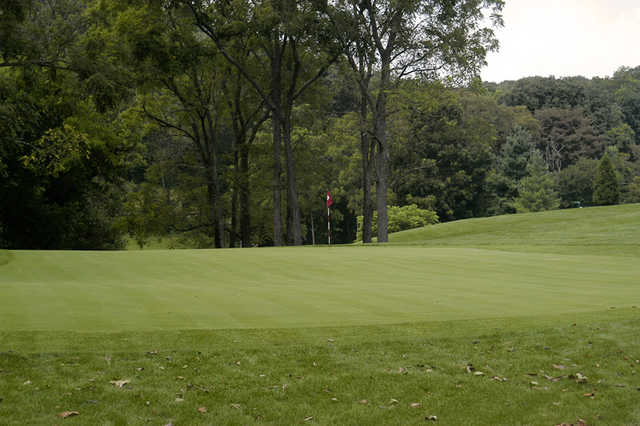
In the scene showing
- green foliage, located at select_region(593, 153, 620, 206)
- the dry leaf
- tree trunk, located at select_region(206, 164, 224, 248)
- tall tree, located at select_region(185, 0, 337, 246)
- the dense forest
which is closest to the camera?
Result: the dry leaf

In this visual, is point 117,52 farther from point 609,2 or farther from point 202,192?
point 609,2

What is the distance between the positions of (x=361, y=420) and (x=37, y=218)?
27977 mm

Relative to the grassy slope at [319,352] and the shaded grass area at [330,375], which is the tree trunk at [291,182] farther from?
the shaded grass area at [330,375]

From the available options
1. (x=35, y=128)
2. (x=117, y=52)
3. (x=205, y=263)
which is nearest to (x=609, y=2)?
(x=117, y=52)

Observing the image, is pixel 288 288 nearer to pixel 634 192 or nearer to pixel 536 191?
pixel 536 191

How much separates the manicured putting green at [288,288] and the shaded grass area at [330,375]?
19.8 inches

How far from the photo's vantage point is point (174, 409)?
5.09 m

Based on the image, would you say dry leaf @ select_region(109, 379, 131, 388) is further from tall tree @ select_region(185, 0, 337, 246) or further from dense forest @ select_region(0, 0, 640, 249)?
tall tree @ select_region(185, 0, 337, 246)

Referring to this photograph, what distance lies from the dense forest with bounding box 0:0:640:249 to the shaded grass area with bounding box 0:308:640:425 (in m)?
11.5

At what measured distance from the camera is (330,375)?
233 inches

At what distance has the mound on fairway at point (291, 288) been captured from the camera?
759cm

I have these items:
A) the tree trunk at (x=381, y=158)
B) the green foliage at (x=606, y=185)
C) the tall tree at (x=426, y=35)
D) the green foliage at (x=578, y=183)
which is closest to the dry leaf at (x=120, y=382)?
the tall tree at (x=426, y=35)

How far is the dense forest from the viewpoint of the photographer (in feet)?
63.5

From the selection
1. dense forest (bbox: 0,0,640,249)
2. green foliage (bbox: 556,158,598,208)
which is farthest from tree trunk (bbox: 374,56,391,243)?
green foliage (bbox: 556,158,598,208)
